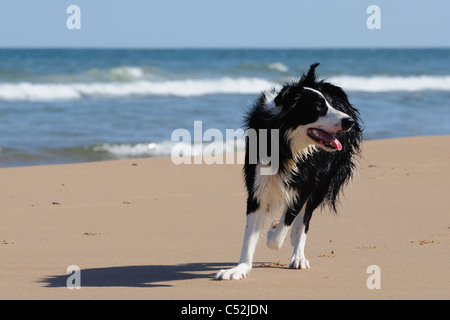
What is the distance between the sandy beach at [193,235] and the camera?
194 inches

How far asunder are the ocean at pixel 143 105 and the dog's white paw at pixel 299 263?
179cm

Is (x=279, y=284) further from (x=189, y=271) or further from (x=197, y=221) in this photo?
(x=197, y=221)

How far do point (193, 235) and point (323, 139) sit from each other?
1959 mm

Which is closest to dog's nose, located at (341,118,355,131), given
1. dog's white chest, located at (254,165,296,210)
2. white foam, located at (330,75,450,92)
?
dog's white chest, located at (254,165,296,210)

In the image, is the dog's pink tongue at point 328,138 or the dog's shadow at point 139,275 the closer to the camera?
the dog's shadow at point 139,275

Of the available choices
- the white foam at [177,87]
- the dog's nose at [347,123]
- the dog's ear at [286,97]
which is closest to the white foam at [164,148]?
the dog's ear at [286,97]

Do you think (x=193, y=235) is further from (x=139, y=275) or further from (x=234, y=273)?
(x=234, y=273)

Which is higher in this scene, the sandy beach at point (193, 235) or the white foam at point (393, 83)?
the white foam at point (393, 83)

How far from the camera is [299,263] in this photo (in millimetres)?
5543

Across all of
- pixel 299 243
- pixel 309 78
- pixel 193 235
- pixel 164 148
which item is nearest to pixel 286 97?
pixel 309 78

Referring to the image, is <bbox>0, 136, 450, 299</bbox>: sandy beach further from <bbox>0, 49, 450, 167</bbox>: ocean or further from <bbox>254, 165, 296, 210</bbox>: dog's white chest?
<bbox>0, 49, 450, 167</bbox>: ocean

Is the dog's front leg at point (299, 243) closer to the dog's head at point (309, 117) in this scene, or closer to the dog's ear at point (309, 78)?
the dog's head at point (309, 117)

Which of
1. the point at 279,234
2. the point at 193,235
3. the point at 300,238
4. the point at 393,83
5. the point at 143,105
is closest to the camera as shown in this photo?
the point at 279,234
